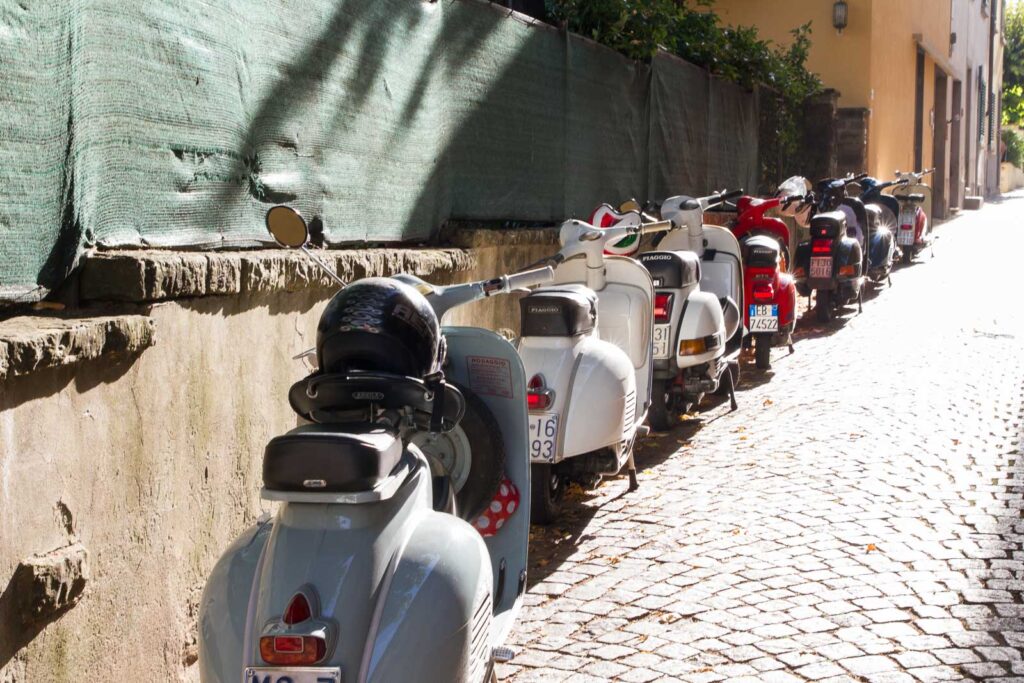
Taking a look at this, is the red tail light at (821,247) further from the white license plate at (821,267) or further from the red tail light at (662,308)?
the red tail light at (662,308)

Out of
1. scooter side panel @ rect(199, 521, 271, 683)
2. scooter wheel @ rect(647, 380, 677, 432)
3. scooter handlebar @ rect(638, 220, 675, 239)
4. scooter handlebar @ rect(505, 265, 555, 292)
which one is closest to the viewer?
scooter side panel @ rect(199, 521, 271, 683)

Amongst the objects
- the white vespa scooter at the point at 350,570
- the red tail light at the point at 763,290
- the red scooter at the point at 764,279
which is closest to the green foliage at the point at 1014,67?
the red scooter at the point at 764,279

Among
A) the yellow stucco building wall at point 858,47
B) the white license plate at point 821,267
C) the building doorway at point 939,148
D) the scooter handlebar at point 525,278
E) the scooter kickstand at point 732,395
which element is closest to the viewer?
the scooter handlebar at point 525,278

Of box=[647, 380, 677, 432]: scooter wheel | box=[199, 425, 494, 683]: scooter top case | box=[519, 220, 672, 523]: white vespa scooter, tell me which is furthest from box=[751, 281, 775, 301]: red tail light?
box=[199, 425, 494, 683]: scooter top case

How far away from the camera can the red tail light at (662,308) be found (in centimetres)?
692

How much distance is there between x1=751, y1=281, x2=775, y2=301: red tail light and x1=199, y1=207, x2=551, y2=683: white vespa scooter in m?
6.31

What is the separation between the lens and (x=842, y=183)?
12.5 meters

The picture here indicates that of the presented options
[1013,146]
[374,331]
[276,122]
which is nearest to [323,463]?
[374,331]

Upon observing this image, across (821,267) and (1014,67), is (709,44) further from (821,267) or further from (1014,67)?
(1014,67)

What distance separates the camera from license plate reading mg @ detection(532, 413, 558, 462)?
4.84 metres

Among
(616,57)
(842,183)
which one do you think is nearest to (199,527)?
(616,57)

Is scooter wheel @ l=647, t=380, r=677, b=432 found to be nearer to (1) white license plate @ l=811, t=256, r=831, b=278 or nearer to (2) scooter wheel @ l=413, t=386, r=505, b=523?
(2) scooter wheel @ l=413, t=386, r=505, b=523

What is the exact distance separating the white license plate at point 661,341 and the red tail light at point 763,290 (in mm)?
2135

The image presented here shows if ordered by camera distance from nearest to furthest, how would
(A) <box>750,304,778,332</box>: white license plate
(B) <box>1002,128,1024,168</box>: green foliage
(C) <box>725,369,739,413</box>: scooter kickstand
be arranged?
(C) <box>725,369,739,413</box>: scooter kickstand
(A) <box>750,304,778,332</box>: white license plate
(B) <box>1002,128,1024,168</box>: green foliage
